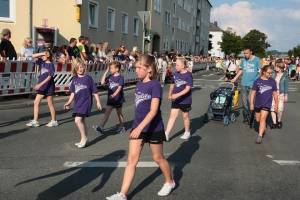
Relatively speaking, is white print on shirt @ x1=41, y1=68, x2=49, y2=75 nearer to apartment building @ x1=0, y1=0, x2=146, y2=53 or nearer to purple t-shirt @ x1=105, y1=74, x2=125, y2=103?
purple t-shirt @ x1=105, y1=74, x2=125, y2=103

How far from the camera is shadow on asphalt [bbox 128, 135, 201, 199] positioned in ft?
14.9

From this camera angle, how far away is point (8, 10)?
57.6 feet

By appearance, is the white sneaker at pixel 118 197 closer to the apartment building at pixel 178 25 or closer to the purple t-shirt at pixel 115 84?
the purple t-shirt at pixel 115 84

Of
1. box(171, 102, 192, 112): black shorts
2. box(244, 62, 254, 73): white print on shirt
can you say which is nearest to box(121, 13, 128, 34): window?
box(244, 62, 254, 73): white print on shirt

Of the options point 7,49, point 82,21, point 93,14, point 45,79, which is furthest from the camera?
point 93,14

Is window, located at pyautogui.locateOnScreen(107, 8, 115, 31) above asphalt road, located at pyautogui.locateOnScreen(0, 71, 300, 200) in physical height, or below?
above

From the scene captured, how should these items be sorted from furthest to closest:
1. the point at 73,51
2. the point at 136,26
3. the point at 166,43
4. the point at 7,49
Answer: the point at 166,43, the point at 136,26, the point at 73,51, the point at 7,49

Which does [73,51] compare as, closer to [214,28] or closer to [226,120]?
[226,120]

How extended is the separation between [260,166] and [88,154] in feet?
9.22

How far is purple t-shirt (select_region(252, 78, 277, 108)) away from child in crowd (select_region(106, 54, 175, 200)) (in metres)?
3.84

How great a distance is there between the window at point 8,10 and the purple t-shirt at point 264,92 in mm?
14092

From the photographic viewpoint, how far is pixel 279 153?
6344mm

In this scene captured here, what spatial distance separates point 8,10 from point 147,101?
16.0 m

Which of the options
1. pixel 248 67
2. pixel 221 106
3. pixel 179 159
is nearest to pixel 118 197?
pixel 179 159
